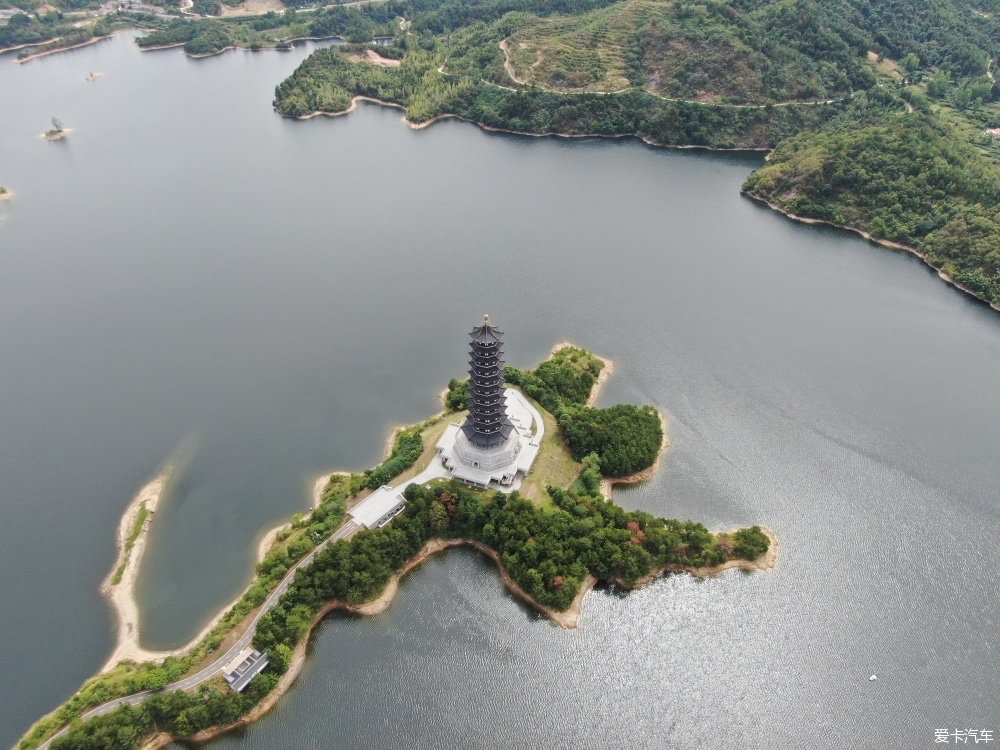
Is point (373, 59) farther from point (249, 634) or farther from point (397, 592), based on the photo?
point (249, 634)

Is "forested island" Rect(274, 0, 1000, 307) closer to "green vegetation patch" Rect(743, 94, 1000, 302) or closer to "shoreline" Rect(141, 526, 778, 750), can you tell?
"green vegetation patch" Rect(743, 94, 1000, 302)

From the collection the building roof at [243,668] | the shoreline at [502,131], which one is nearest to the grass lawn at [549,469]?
the building roof at [243,668]

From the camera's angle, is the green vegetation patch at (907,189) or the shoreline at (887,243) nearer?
the shoreline at (887,243)

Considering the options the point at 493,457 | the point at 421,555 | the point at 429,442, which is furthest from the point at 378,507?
the point at 493,457

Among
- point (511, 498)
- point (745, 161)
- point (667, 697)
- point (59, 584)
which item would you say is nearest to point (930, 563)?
point (667, 697)

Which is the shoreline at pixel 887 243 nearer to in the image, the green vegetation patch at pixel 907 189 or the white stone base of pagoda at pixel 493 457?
the green vegetation patch at pixel 907 189

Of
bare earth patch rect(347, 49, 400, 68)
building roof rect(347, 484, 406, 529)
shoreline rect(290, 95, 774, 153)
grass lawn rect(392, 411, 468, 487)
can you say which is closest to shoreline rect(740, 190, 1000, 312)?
shoreline rect(290, 95, 774, 153)
